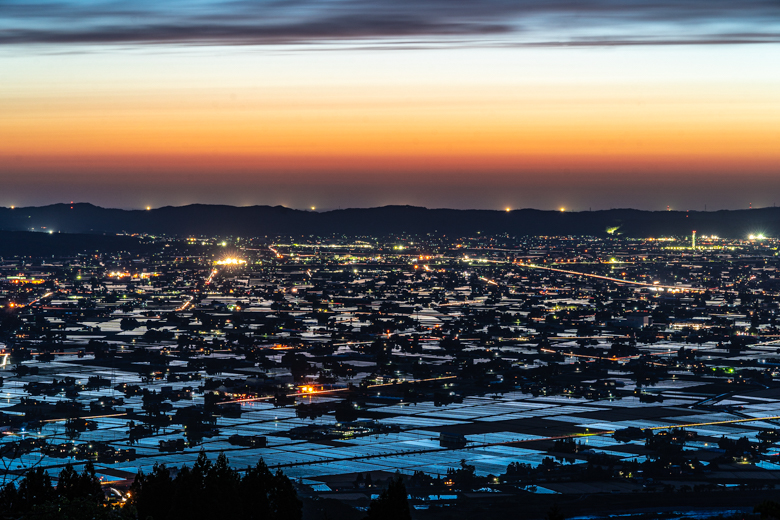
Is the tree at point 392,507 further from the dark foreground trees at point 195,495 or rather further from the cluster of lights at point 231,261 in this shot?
the cluster of lights at point 231,261

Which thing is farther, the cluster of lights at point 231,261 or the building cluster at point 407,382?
the cluster of lights at point 231,261

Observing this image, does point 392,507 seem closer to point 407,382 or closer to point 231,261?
point 407,382

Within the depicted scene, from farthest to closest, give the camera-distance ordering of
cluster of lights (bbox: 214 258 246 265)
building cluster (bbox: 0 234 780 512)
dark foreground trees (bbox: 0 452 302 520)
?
cluster of lights (bbox: 214 258 246 265)
building cluster (bbox: 0 234 780 512)
dark foreground trees (bbox: 0 452 302 520)

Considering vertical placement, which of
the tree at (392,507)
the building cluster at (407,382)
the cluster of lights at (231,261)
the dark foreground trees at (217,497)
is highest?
the cluster of lights at (231,261)

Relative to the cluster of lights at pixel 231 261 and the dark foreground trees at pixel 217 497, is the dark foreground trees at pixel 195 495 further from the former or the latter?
the cluster of lights at pixel 231 261

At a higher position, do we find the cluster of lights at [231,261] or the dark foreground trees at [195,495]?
the cluster of lights at [231,261]

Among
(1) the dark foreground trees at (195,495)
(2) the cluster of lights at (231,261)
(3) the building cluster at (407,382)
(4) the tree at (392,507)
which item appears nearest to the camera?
(4) the tree at (392,507)

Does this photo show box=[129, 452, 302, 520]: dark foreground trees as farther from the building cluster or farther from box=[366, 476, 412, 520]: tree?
the building cluster

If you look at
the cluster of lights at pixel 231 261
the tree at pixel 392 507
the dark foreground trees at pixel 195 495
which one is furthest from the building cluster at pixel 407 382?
the cluster of lights at pixel 231 261

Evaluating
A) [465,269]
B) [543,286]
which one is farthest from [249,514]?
[465,269]

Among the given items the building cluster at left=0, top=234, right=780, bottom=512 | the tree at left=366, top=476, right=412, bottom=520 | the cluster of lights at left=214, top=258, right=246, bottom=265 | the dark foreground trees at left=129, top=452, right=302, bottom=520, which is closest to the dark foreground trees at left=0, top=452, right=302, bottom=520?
the dark foreground trees at left=129, top=452, right=302, bottom=520

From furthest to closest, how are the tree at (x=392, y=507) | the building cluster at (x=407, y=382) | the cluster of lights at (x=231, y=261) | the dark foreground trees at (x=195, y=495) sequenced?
the cluster of lights at (x=231, y=261), the building cluster at (x=407, y=382), the dark foreground trees at (x=195, y=495), the tree at (x=392, y=507)

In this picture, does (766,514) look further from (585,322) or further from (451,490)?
(585,322)
